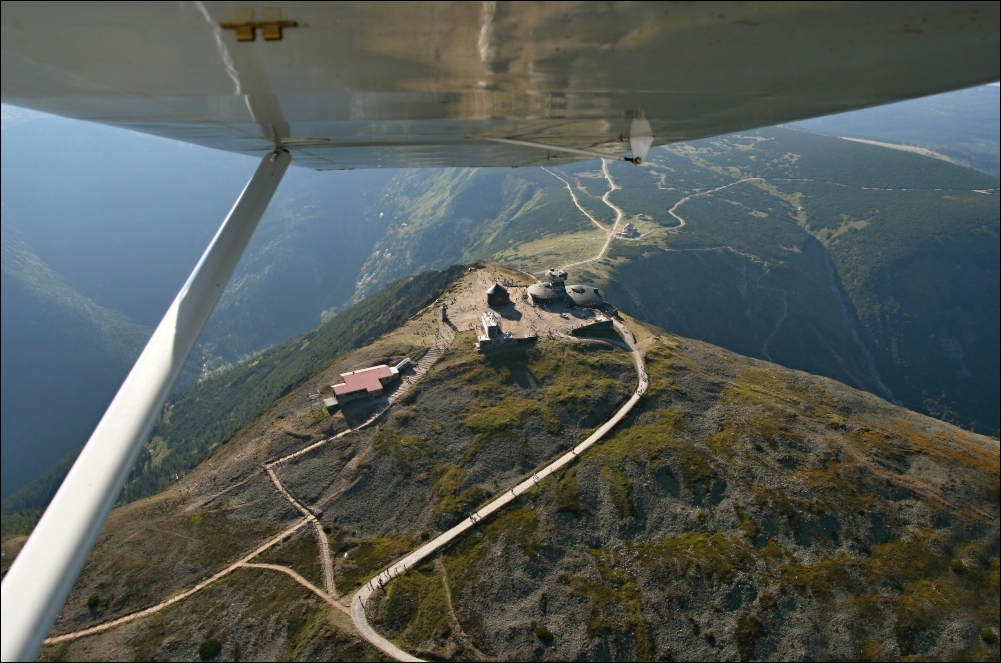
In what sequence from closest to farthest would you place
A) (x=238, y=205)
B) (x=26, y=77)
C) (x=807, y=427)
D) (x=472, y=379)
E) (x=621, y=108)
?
(x=26, y=77) → (x=238, y=205) → (x=621, y=108) → (x=807, y=427) → (x=472, y=379)

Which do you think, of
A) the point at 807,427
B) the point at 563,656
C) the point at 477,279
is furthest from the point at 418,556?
the point at 477,279

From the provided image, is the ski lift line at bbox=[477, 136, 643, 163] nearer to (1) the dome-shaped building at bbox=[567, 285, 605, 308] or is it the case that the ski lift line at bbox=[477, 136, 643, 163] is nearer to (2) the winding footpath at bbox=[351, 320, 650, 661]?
(2) the winding footpath at bbox=[351, 320, 650, 661]

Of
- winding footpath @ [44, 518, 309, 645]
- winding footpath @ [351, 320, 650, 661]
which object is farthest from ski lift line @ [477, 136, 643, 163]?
winding footpath @ [44, 518, 309, 645]

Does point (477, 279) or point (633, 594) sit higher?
point (477, 279)

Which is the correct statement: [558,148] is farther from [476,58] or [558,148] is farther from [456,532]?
[456,532]

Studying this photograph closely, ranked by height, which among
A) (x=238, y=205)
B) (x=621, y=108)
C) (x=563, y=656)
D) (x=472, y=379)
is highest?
(x=621, y=108)

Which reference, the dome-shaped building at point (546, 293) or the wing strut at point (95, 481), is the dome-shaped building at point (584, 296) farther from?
the wing strut at point (95, 481)

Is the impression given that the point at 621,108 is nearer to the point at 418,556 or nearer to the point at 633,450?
the point at 418,556
